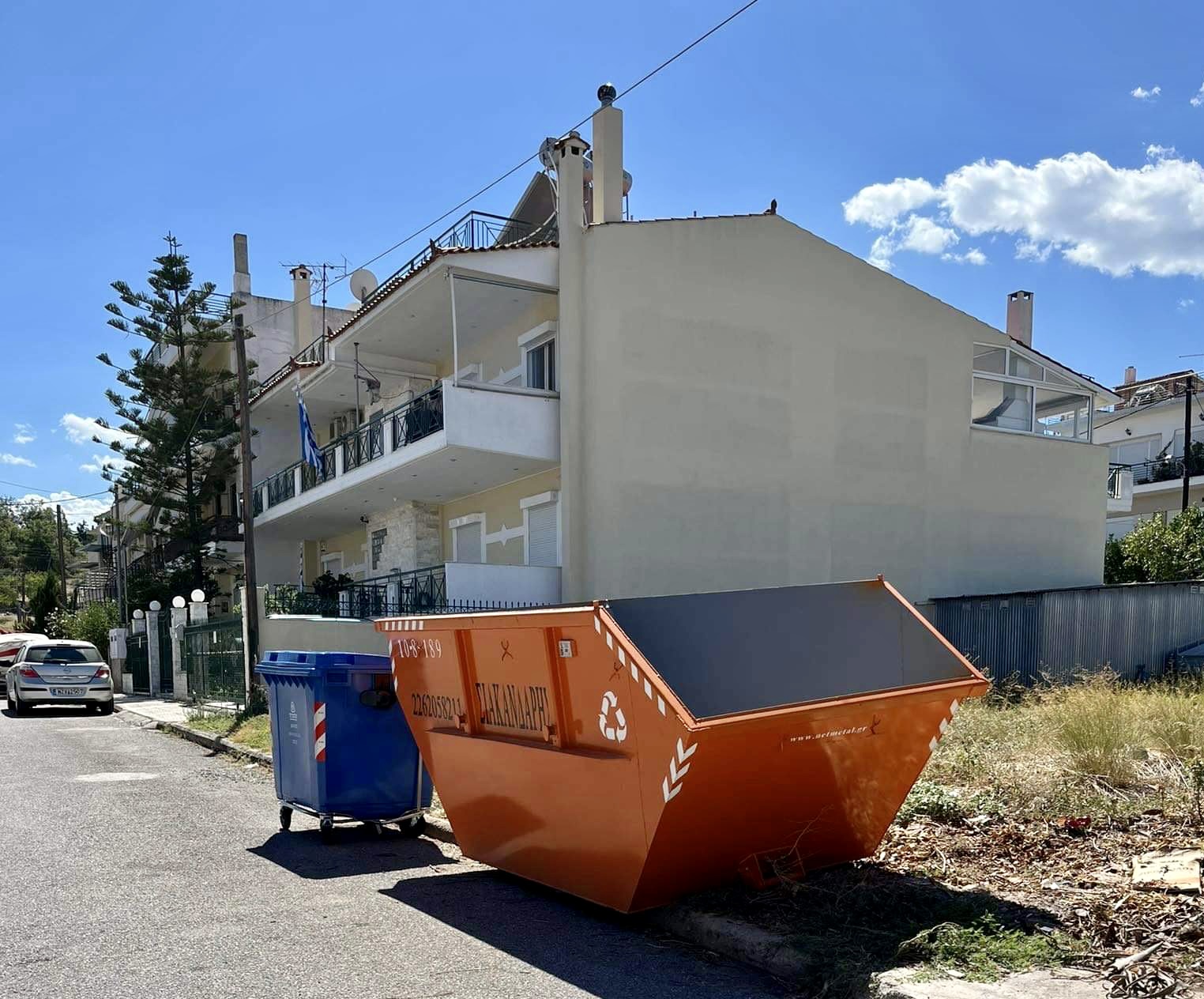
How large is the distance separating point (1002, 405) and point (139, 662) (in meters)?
26.6

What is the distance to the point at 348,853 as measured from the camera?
827 cm

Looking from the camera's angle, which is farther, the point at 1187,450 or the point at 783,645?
the point at 1187,450

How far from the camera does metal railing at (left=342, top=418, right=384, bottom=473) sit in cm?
2128

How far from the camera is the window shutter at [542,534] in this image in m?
19.4

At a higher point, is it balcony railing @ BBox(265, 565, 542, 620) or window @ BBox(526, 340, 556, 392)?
window @ BBox(526, 340, 556, 392)

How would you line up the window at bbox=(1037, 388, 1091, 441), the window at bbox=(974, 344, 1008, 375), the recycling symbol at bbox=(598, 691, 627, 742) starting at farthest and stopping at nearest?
the window at bbox=(1037, 388, 1091, 441) < the window at bbox=(974, 344, 1008, 375) < the recycling symbol at bbox=(598, 691, 627, 742)

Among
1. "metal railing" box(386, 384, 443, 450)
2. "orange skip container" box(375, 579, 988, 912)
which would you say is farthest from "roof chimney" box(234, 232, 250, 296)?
"orange skip container" box(375, 579, 988, 912)

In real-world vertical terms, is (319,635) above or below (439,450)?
below

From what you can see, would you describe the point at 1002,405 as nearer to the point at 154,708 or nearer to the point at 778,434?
the point at 778,434

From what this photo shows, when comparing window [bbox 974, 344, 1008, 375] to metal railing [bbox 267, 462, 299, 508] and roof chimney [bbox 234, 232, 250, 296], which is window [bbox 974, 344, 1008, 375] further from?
roof chimney [bbox 234, 232, 250, 296]

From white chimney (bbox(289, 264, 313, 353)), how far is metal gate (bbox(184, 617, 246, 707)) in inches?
432

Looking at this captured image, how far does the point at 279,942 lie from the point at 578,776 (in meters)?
1.88

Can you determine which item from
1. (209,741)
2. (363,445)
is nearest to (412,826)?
(209,741)

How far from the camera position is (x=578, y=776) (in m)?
6.00
